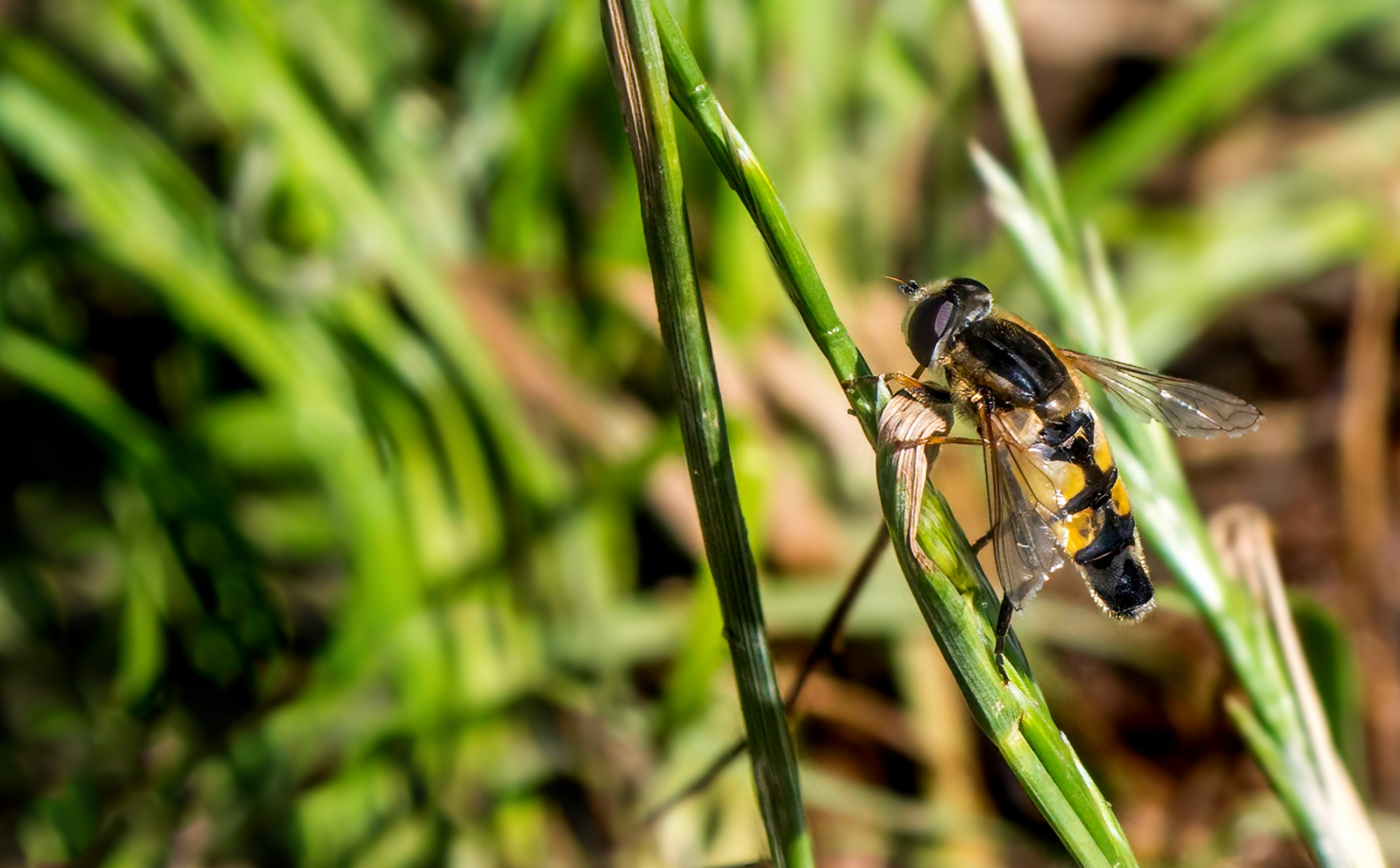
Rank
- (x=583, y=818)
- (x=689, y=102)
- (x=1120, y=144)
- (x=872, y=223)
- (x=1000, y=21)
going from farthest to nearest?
(x=872, y=223) < (x=1120, y=144) < (x=583, y=818) < (x=1000, y=21) < (x=689, y=102)

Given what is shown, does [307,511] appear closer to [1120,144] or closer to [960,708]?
[960,708]

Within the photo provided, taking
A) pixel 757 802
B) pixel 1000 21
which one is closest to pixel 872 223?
pixel 1000 21

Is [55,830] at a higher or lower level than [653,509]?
lower

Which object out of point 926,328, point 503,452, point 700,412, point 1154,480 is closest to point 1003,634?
point 700,412

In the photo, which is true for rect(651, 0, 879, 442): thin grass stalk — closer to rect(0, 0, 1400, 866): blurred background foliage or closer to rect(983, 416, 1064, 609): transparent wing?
rect(983, 416, 1064, 609): transparent wing

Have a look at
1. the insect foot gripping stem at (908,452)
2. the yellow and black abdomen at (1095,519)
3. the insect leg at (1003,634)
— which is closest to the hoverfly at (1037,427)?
the yellow and black abdomen at (1095,519)

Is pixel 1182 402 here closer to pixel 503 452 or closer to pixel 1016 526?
pixel 1016 526
